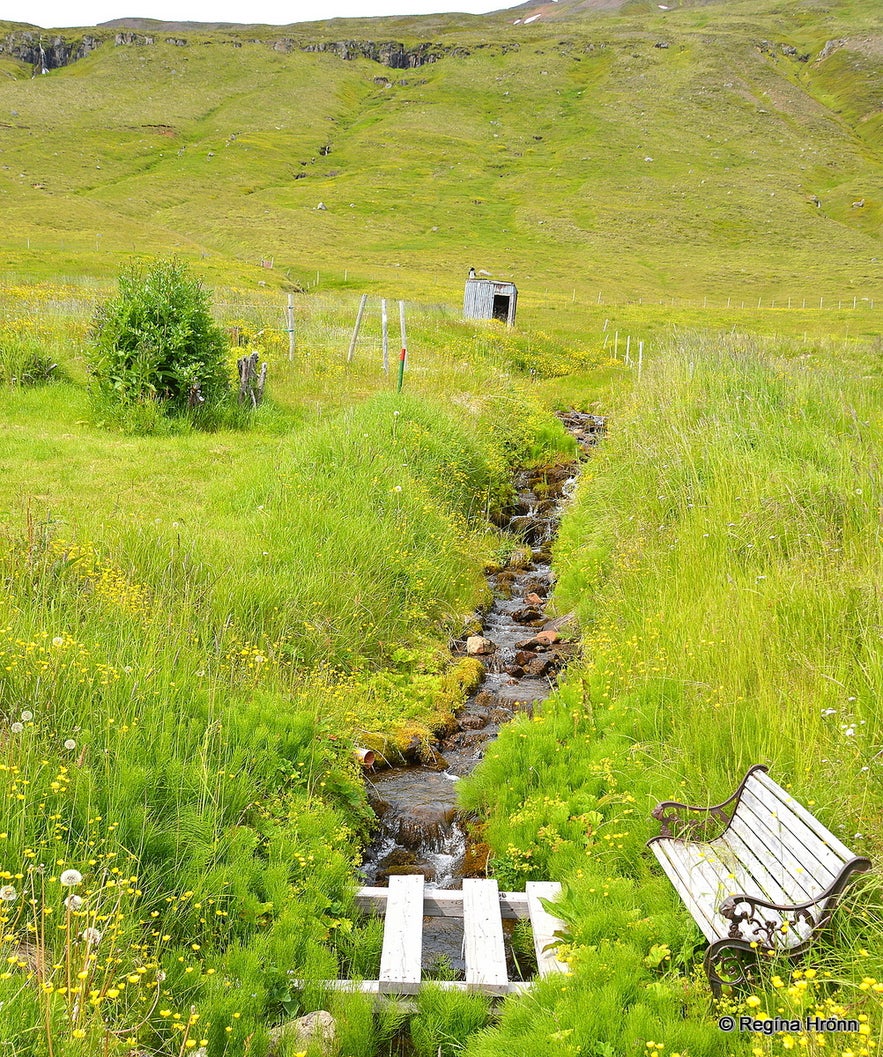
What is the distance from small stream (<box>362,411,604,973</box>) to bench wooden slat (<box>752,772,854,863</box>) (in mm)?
2042

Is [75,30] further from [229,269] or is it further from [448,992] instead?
[448,992]

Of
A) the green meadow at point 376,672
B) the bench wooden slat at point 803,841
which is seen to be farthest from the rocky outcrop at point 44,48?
the bench wooden slat at point 803,841

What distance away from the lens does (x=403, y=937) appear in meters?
4.47

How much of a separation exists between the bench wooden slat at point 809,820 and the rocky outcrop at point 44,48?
216 meters

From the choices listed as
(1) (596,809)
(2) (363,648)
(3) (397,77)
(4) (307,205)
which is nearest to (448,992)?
(1) (596,809)

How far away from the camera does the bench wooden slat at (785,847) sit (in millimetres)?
3600

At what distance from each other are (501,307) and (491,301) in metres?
0.60

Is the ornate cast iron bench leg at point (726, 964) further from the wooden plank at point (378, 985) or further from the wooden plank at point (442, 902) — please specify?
the wooden plank at point (442, 902)

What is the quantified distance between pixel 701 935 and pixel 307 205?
93584 mm

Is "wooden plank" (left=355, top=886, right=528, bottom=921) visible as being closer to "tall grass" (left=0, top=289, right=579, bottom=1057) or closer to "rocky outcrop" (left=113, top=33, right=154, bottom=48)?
"tall grass" (left=0, top=289, right=579, bottom=1057)

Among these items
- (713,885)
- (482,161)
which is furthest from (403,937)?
(482,161)

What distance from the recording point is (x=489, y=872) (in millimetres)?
5508

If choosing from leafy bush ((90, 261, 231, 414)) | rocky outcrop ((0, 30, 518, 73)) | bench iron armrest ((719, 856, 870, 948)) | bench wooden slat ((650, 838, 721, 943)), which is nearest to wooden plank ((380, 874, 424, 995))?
bench wooden slat ((650, 838, 721, 943))

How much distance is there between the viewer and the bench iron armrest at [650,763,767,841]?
4531 millimetres
